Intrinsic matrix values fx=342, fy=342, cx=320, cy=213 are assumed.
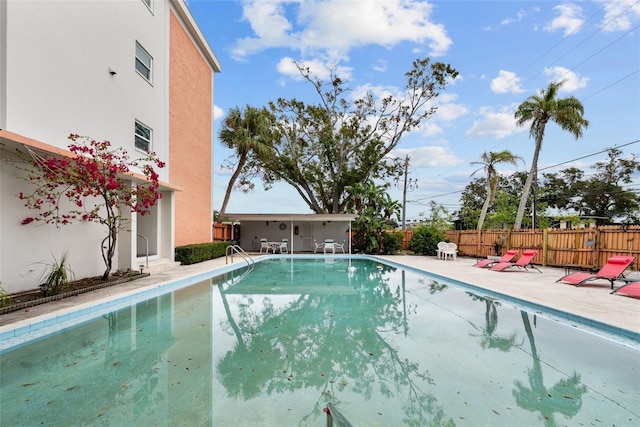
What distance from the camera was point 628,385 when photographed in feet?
12.2

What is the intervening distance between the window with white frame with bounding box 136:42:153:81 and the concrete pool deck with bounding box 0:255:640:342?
670 cm

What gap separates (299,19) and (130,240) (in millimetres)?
13264

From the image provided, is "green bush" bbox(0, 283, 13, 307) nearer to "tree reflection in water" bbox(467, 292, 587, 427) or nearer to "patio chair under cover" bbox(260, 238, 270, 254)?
"tree reflection in water" bbox(467, 292, 587, 427)

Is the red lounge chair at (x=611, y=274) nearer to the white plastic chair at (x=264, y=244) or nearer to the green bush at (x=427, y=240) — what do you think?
the green bush at (x=427, y=240)

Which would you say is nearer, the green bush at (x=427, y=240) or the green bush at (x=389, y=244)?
the green bush at (x=427, y=240)

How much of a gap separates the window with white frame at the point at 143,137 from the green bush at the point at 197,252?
3.92 metres

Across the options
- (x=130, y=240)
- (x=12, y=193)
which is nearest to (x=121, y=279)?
(x=130, y=240)

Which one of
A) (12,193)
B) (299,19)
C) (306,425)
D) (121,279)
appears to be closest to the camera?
(306,425)

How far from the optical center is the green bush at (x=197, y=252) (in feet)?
43.1

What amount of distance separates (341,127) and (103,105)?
1748 cm

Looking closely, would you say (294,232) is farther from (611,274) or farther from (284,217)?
(611,274)

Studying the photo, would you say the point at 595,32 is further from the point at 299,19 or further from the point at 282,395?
the point at 282,395

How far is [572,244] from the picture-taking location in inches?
485

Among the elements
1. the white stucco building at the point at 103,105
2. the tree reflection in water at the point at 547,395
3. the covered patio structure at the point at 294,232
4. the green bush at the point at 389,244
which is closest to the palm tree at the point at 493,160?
the green bush at the point at 389,244
